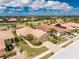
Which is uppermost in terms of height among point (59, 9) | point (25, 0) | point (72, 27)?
point (25, 0)

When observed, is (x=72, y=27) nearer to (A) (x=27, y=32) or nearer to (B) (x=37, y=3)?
(B) (x=37, y=3)

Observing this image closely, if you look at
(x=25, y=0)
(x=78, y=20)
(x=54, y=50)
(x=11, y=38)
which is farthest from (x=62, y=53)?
(x=78, y=20)

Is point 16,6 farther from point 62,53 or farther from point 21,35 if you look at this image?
point 62,53

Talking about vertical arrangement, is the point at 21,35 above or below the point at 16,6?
below

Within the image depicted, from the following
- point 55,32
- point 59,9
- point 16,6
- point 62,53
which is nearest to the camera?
point 62,53

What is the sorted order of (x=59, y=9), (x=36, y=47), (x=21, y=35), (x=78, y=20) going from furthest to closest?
(x=78, y=20) → (x=59, y=9) → (x=21, y=35) → (x=36, y=47)

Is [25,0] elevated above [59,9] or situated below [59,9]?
above

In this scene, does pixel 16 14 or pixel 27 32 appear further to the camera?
pixel 16 14

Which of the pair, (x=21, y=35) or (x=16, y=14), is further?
(x=16, y=14)

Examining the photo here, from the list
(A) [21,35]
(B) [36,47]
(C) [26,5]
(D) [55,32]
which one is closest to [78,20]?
(D) [55,32]
